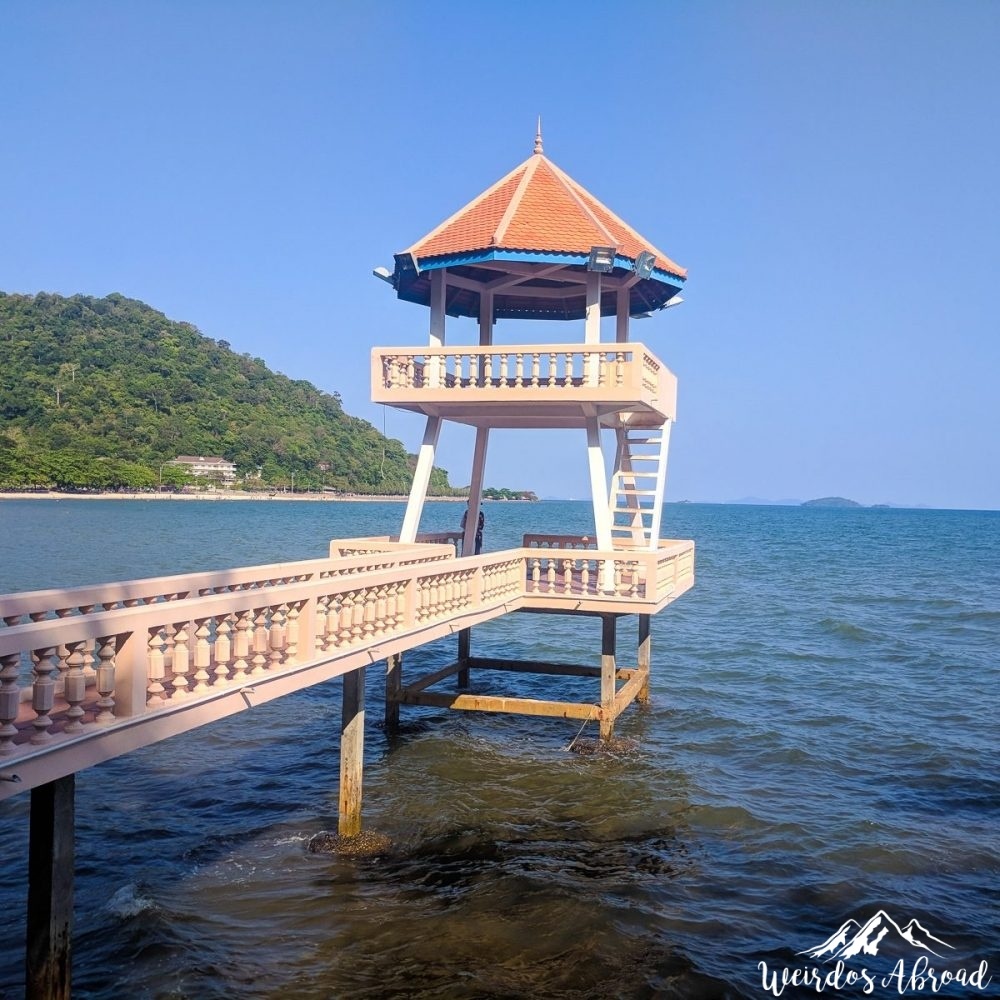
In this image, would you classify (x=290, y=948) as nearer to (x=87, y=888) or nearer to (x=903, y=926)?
(x=87, y=888)

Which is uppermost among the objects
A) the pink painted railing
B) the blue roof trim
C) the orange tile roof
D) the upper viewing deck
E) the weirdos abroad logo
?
the orange tile roof

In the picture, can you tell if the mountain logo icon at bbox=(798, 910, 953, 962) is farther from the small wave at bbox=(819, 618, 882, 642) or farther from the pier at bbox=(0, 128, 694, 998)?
the small wave at bbox=(819, 618, 882, 642)

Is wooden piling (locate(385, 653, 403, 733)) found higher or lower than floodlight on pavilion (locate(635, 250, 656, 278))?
lower

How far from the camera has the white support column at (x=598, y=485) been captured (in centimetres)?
1481

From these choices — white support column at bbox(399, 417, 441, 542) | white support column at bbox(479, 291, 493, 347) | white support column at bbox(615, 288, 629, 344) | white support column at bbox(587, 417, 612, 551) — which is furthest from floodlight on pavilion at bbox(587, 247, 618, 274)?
white support column at bbox(399, 417, 441, 542)

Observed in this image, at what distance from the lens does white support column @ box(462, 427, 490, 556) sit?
18203mm

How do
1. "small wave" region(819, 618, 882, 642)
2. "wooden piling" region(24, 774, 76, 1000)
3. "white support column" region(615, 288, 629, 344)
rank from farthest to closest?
"small wave" region(819, 618, 882, 642)
"white support column" region(615, 288, 629, 344)
"wooden piling" region(24, 774, 76, 1000)

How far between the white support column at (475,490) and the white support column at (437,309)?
325 centimetres

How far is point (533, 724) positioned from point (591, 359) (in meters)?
7.62

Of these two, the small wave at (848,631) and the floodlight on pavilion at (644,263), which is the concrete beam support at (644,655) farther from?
the small wave at (848,631)

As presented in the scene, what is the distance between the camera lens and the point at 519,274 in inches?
634

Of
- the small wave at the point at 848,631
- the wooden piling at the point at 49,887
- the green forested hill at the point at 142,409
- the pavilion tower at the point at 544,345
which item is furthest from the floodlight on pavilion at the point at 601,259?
the green forested hill at the point at 142,409

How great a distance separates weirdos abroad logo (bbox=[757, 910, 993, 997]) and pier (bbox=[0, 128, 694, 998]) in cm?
532

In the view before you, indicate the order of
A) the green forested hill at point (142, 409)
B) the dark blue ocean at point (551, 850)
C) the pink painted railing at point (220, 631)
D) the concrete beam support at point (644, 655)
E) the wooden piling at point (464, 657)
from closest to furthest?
the pink painted railing at point (220, 631)
the dark blue ocean at point (551, 850)
the wooden piling at point (464, 657)
the concrete beam support at point (644, 655)
the green forested hill at point (142, 409)
